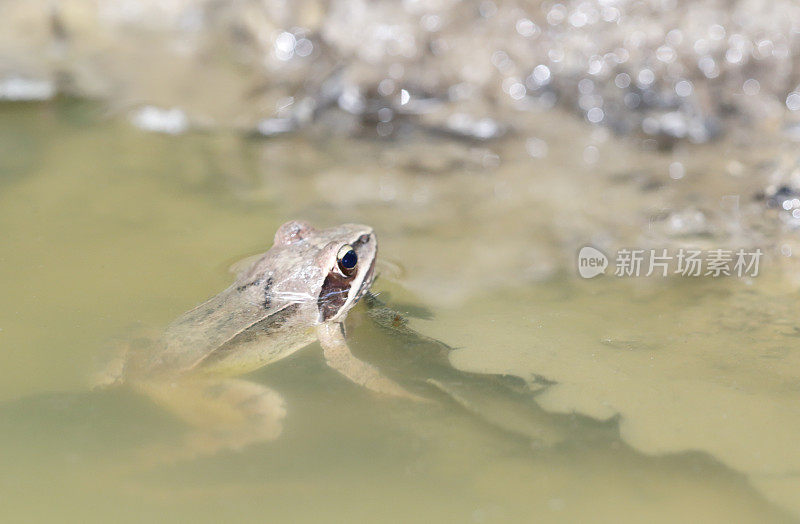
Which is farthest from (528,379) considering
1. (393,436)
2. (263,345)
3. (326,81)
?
(326,81)

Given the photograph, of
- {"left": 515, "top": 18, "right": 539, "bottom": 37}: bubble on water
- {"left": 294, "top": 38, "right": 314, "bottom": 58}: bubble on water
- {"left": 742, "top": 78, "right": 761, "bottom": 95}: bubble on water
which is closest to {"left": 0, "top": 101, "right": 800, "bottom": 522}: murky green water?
{"left": 742, "top": 78, "right": 761, "bottom": 95}: bubble on water

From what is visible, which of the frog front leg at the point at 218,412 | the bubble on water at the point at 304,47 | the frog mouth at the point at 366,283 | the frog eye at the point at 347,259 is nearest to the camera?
the frog front leg at the point at 218,412

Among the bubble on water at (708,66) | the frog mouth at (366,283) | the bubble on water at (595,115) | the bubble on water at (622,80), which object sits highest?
the bubble on water at (708,66)

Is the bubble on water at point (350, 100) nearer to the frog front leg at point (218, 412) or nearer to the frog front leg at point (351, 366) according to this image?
the frog front leg at point (351, 366)

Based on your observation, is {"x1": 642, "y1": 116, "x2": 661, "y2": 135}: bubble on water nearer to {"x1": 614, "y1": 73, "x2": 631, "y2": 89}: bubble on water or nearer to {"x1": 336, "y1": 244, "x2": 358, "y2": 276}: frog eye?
{"x1": 614, "y1": 73, "x2": 631, "y2": 89}: bubble on water

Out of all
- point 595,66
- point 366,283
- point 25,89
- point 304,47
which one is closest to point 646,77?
point 595,66

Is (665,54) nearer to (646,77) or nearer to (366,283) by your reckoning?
(646,77)

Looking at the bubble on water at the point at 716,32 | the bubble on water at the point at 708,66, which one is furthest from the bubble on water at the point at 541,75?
the bubble on water at the point at 716,32
